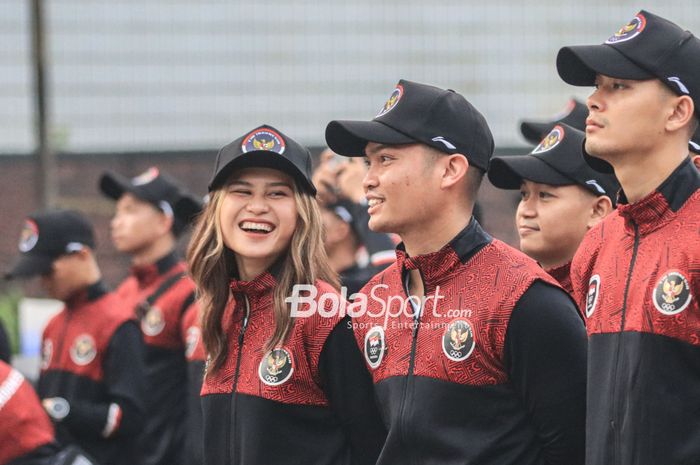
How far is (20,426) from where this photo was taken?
4938 millimetres

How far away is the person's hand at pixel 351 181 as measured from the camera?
7.95m

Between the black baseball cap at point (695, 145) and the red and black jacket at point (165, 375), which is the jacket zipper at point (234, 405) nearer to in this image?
the black baseball cap at point (695, 145)

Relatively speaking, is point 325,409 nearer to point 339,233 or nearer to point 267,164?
point 267,164

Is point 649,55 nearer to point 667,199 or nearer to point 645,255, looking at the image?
point 667,199

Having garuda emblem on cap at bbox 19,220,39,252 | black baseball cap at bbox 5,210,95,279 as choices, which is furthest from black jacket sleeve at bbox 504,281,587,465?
garuda emblem on cap at bbox 19,220,39,252

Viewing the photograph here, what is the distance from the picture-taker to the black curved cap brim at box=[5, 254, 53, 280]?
297 inches

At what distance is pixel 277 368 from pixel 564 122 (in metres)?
1.95

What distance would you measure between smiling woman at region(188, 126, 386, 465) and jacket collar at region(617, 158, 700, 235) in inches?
49.8

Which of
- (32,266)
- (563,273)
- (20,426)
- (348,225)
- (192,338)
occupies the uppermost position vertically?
(563,273)

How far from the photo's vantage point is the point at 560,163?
4.96 m

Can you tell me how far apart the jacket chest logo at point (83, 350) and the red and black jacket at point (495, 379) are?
3574mm

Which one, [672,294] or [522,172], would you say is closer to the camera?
[672,294]

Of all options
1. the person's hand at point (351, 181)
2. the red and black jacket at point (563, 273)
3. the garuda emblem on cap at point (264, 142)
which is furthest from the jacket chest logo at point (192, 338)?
the red and black jacket at point (563, 273)

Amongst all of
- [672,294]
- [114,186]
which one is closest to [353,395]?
[672,294]
